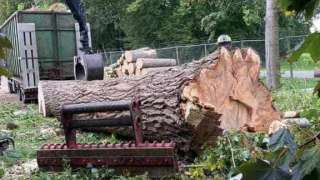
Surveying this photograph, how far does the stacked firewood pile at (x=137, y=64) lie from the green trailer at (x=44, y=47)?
1.95 metres

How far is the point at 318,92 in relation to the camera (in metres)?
0.85

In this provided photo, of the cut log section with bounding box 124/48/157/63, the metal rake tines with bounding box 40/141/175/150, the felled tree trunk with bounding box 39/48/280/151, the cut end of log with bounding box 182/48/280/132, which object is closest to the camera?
the metal rake tines with bounding box 40/141/175/150

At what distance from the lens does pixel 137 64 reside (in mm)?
15070

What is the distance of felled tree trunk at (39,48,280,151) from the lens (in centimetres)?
528

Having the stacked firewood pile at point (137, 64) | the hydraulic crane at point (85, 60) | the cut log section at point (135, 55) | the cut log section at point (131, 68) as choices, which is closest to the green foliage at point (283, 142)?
the hydraulic crane at point (85, 60)

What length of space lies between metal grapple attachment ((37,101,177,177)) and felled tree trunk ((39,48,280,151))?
1.99 ft

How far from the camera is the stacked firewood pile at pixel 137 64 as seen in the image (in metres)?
14.8

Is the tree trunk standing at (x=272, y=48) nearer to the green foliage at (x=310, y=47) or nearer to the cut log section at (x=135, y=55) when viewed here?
the cut log section at (x=135, y=55)

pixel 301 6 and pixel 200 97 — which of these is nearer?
pixel 301 6

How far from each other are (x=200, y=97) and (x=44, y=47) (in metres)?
8.21

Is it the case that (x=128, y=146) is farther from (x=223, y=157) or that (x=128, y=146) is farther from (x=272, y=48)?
(x=272, y=48)

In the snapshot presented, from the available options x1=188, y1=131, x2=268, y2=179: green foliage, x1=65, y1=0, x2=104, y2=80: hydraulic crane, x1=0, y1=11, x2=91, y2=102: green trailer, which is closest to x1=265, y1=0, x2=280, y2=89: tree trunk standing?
x1=65, y1=0, x2=104, y2=80: hydraulic crane

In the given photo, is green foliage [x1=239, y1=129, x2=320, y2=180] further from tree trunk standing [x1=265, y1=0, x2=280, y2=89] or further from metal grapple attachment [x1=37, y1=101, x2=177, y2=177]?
tree trunk standing [x1=265, y1=0, x2=280, y2=89]

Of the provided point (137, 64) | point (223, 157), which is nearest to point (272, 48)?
point (137, 64)
